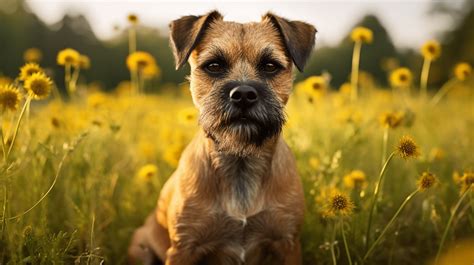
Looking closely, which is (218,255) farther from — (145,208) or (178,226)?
(145,208)

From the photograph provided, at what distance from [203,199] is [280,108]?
773 mm

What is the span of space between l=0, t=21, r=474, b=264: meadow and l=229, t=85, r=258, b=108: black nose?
2.49 feet

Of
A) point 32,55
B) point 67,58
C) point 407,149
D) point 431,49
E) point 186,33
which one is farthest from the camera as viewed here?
point 32,55

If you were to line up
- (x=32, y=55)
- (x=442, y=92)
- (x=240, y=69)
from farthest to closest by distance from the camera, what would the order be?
(x=32, y=55)
(x=442, y=92)
(x=240, y=69)

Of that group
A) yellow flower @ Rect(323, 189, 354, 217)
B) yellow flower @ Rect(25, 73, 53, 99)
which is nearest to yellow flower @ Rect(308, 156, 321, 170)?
yellow flower @ Rect(323, 189, 354, 217)

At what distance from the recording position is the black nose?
3.00 meters

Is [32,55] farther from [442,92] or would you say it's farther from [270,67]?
[442,92]

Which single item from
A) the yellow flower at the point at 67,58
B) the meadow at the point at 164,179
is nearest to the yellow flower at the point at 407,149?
the meadow at the point at 164,179

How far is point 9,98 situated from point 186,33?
4.05 feet

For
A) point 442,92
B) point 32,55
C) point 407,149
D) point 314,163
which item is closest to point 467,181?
point 407,149

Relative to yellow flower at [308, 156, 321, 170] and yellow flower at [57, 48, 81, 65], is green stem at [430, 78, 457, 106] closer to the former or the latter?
yellow flower at [308, 156, 321, 170]

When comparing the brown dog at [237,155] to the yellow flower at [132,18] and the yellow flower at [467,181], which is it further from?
the yellow flower at [132,18]

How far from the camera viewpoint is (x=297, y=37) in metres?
3.51

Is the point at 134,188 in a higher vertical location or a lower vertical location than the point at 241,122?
lower
